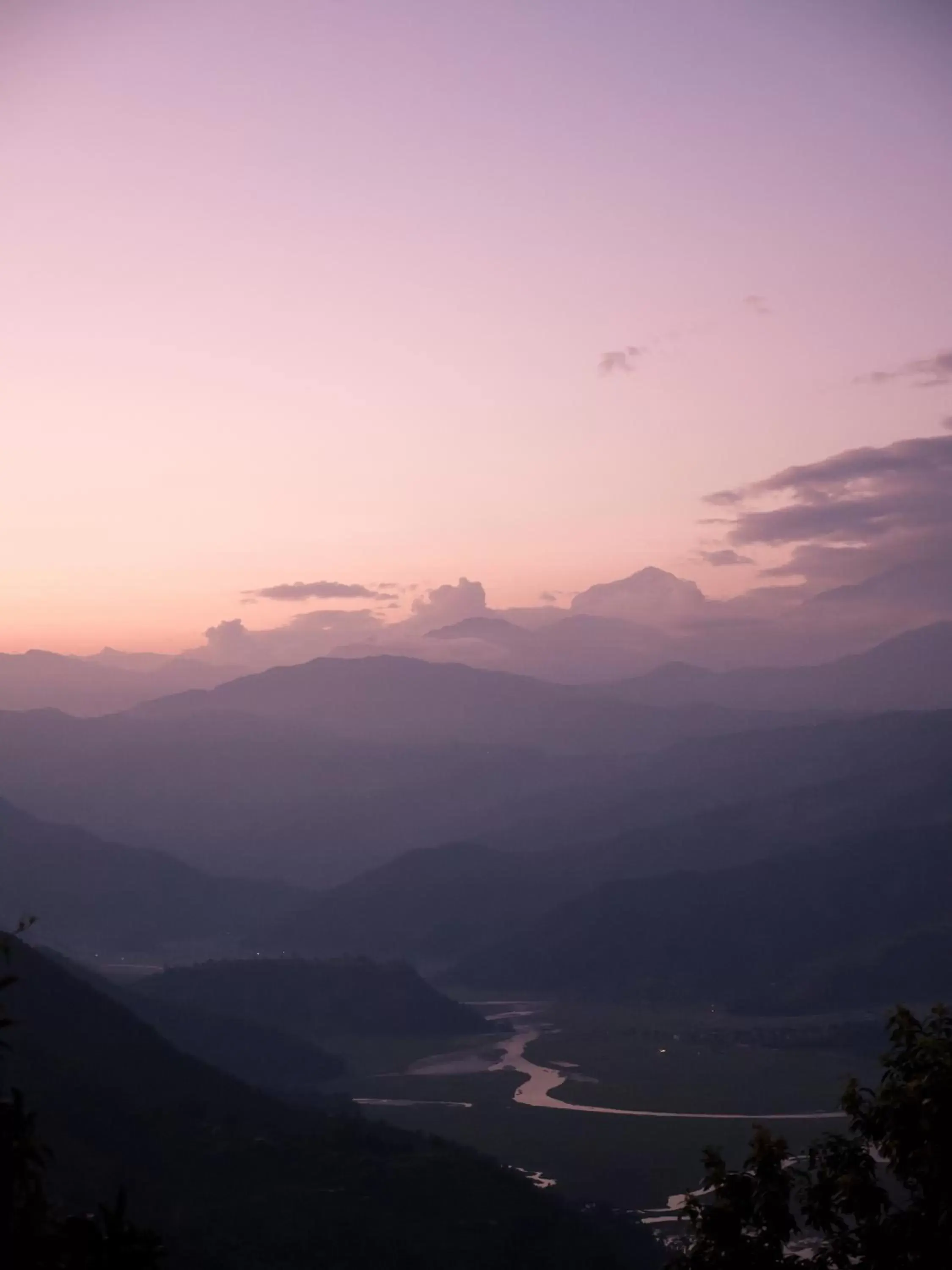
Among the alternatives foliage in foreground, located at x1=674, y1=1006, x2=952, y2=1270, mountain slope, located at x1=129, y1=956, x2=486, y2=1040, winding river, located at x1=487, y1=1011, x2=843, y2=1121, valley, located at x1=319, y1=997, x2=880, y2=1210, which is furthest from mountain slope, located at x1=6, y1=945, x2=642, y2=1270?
mountain slope, located at x1=129, y1=956, x2=486, y2=1040

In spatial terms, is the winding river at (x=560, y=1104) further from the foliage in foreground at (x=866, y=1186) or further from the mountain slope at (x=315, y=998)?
the foliage in foreground at (x=866, y=1186)

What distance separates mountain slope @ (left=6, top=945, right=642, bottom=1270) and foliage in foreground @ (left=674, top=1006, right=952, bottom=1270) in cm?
3731

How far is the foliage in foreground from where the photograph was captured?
19.0m

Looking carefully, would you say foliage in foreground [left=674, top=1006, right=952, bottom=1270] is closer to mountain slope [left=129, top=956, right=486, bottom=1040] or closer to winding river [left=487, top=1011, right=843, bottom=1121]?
winding river [left=487, top=1011, right=843, bottom=1121]

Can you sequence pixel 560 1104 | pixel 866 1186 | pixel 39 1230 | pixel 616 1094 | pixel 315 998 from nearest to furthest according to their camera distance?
pixel 39 1230
pixel 866 1186
pixel 560 1104
pixel 616 1094
pixel 315 998

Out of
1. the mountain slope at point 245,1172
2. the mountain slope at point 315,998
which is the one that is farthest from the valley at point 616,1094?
the mountain slope at point 245,1172

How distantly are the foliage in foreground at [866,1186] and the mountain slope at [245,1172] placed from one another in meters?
37.3

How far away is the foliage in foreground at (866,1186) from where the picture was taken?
19047 millimetres

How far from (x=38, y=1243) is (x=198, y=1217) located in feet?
171

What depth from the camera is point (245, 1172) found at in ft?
234

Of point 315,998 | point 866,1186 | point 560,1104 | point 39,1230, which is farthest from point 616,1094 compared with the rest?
point 39,1230

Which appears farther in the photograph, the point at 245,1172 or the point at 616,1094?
the point at 616,1094

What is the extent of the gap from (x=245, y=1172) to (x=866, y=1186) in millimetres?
58712

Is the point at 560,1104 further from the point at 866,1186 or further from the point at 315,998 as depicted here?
the point at 866,1186
